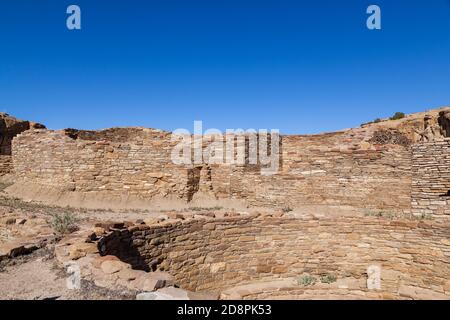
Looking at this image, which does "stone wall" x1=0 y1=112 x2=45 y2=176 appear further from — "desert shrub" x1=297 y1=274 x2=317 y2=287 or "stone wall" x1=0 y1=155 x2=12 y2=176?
"desert shrub" x1=297 y1=274 x2=317 y2=287

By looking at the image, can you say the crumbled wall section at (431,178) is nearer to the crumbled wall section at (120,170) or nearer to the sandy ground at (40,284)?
the crumbled wall section at (120,170)

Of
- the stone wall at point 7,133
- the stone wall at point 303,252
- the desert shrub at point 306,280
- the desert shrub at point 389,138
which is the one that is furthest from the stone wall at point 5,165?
the desert shrub at point 389,138

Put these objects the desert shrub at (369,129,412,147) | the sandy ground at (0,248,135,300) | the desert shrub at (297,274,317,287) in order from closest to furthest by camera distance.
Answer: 1. the sandy ground at (0,248,135,300)
2. the desert shrub at (297,274,317,287)
3. the desert shrub at (369,129,412,147)

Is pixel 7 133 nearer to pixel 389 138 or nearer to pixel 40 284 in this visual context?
pixel 40 284

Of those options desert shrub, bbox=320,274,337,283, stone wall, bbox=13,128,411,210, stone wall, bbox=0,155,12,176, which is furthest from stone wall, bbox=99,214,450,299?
stone wall, bbox=0,155,12,176

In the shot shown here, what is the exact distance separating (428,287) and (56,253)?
328 inches

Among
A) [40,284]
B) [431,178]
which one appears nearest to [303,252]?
[431,178]

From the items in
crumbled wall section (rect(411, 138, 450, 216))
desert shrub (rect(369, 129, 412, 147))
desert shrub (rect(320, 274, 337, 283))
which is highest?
desert shrub (rect(369, 129, 412, 147))

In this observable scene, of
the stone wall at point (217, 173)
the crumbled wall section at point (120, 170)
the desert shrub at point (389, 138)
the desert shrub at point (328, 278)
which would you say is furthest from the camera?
the desert shrub at point (389, 138)

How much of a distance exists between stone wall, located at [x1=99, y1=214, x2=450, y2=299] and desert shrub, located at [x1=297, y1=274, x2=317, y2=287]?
337 mm

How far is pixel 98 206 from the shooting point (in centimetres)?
1265

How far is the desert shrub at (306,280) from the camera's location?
27.8 ft

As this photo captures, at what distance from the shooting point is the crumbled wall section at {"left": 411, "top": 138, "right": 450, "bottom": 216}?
10383mm

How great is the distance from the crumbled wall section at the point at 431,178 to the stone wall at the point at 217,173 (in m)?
0.50
